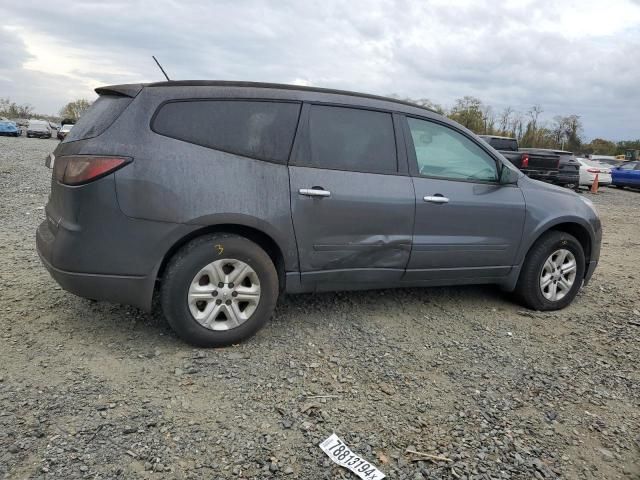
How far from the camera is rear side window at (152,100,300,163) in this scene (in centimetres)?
354

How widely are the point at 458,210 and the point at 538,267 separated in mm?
1091

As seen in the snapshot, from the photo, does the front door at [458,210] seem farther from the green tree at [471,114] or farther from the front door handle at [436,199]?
the green tree at [471,114]

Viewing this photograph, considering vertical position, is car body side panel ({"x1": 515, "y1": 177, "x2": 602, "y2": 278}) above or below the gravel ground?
above

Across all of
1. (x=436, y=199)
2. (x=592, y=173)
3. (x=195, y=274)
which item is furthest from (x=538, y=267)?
(x=592, y=173)

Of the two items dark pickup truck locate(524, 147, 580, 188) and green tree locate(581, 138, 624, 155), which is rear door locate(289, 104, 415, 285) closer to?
dark pickup truck locate(524, 147, 580, 188)

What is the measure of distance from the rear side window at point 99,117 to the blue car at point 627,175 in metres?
25.0

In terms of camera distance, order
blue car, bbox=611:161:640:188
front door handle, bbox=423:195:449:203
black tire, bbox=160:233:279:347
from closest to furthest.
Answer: black tire, bbox=160:233:279:347, front door handle, bbox=423:195:449:203, blue car, bbox=611:161:640:188

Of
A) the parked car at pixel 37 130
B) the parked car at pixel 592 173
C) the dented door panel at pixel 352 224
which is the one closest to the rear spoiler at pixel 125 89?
the dented door panel at pixel 352 224

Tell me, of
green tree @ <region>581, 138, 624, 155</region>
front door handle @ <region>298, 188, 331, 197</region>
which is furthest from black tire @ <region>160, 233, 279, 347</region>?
green tree @ <region>581, 138, 624, 155</region>

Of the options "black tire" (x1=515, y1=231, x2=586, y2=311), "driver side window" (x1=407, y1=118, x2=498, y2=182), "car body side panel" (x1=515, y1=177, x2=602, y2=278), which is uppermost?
"driver side window" (x1=407, y1=118, x2=498, y2=182)

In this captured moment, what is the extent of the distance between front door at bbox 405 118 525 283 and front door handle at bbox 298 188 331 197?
2.61 ft

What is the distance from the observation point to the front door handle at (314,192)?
12.3 feet

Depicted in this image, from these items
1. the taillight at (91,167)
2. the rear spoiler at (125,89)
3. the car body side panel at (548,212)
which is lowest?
the car body side panel at (548,212)

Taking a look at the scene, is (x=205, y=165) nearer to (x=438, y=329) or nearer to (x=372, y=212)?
(x=372, y=212)
